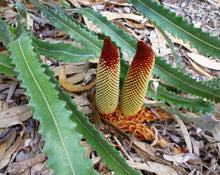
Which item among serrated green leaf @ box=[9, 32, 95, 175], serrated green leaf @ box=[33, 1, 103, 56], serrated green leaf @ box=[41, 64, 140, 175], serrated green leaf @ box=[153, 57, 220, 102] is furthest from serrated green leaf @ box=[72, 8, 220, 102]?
serrated green leaf @ box=[9, 32, 95, 175]

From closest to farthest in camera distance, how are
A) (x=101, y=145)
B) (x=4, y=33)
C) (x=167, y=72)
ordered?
(x=101, y=145) → (x=4, y=33) → (x=167, y=72)

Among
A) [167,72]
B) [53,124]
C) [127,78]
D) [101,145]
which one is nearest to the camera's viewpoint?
[53,124]

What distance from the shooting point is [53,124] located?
2.19 ft

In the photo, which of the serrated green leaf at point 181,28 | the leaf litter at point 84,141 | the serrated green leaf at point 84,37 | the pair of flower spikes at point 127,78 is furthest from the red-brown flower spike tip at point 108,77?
the serrated green leaf at point 181,28

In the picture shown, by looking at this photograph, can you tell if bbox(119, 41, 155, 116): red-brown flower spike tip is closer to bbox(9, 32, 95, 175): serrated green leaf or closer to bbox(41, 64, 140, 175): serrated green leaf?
bbox(41, 64, 140, 175): serrated green leaf

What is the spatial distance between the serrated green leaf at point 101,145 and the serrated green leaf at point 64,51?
14 centimetres

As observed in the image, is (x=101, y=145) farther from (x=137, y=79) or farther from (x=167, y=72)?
(x=167, y=72)

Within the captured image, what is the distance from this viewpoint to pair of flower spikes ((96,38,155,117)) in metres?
0.87

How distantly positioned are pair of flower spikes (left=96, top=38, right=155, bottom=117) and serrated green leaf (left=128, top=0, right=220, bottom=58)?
39 cm

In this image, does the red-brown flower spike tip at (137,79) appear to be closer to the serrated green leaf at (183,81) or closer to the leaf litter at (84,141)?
the leaf litter at (84,141)

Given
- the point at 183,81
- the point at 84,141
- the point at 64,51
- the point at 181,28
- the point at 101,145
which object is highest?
the point at 181,28

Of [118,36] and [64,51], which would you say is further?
[118,36]

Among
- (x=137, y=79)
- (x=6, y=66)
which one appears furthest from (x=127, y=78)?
(x=6, y=66)

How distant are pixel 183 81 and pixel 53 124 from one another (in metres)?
0.79
